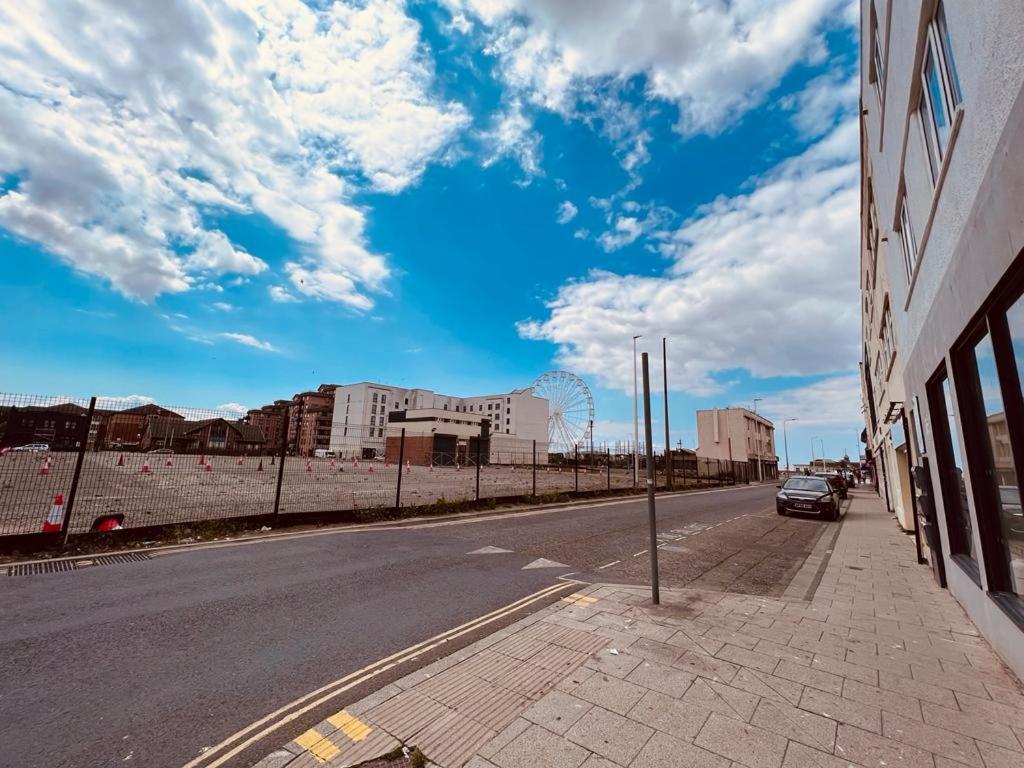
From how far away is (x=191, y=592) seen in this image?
5668 mm

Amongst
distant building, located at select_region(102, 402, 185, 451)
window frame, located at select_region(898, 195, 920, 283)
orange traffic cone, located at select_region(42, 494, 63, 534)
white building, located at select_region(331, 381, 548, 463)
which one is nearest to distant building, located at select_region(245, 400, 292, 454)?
distant building, located at select_region(102, 402, 185, 451)

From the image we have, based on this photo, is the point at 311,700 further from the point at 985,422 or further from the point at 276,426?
the point at 276,426

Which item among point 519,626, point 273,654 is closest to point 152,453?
point 273,654

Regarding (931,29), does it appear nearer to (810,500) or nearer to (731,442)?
A: (810,500)

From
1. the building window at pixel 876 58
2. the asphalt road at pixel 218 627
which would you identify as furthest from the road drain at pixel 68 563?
the building window at pixel 876 58

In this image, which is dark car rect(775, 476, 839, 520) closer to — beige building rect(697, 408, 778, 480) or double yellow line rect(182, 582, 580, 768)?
double yellow line rect(182, 582, 580, 768)

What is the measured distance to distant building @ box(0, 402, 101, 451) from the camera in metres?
7.75

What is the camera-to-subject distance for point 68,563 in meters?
6.91

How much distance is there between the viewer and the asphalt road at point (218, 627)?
9.71 feet

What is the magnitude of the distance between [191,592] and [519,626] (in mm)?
4309

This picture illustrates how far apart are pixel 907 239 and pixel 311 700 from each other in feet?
35.7

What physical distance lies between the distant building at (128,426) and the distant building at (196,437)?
0.61 ft

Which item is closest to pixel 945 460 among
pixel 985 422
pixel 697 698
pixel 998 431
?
pixel 985 422

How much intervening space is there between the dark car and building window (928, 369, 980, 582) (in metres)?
11.4
